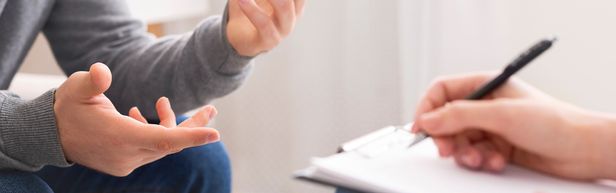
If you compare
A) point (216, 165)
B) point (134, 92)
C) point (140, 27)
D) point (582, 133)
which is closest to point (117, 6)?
point (140, 27)

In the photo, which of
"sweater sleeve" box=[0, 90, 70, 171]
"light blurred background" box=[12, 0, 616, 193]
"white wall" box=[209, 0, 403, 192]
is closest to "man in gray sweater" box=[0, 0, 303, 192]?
"sweater sleeve" box=[0, 90, 70, 171]

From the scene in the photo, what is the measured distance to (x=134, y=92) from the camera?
3.05 feet

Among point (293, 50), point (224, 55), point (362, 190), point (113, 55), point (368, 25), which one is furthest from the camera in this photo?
point (293, 50)

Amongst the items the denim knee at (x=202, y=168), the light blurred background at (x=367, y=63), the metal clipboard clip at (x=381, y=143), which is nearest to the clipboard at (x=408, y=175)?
the metal clipboard clip at (x=381, y=143)

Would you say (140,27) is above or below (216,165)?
above

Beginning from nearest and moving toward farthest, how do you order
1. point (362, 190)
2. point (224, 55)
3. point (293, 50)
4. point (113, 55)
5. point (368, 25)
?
point (362, 190), point (224, 55), point (113, 55), point (368, 25), point (293, 50)

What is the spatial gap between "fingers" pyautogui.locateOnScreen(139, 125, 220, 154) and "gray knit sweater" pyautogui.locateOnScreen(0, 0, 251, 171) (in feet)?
0.89

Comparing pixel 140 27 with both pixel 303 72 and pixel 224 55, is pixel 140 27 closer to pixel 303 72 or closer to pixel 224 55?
pixel 224 55

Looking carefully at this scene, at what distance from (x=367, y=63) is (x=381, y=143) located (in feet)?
2.85

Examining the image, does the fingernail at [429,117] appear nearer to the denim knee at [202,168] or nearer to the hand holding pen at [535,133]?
the hand holding pen at [535,133]

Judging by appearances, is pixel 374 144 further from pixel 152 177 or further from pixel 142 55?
pixel 142 55

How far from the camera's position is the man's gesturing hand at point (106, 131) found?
57 centimetres

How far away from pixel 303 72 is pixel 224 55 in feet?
2.22

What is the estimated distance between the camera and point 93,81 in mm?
562
